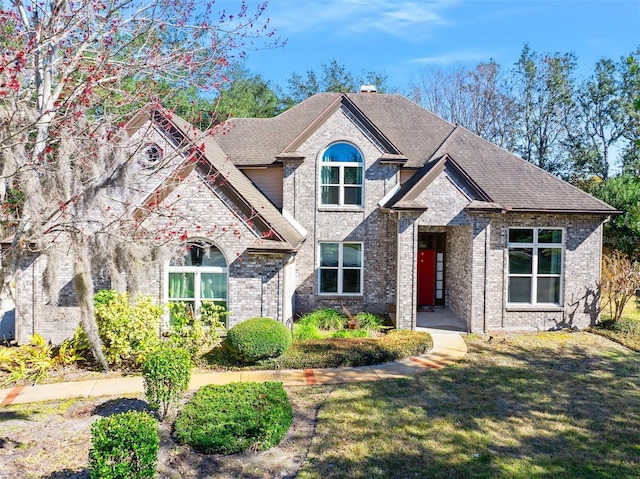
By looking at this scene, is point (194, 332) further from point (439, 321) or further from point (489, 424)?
point (439, 321)

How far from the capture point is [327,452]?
6.63 m

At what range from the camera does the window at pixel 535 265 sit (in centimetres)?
1472

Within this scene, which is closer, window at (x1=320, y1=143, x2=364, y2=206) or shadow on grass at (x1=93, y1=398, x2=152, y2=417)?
shadow on grass at (x1=93, y1=398, x2=152, y2=417)

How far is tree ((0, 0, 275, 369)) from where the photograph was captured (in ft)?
18.6

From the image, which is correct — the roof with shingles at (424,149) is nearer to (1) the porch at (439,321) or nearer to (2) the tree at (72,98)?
(1) the porch at (439,321)

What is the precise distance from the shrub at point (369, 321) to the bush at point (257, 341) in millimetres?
4060

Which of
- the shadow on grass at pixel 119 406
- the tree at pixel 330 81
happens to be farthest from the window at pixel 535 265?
the tree at pixel 330 81

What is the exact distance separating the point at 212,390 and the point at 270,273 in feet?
15.5

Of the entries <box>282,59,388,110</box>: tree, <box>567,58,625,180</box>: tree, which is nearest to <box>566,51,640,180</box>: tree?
<box>567,58,625,180</box>: tree

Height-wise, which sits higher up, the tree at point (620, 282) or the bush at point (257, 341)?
the tree at point (620, 282)

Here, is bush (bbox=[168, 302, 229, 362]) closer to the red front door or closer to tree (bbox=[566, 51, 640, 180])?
the red front door

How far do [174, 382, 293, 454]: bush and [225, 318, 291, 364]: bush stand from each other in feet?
9.64

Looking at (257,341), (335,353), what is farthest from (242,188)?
(335,353)

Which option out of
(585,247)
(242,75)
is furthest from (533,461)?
(242,75)
